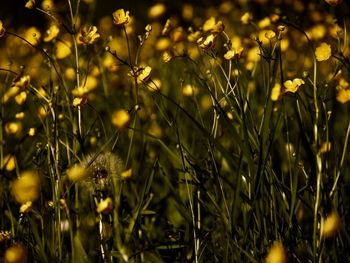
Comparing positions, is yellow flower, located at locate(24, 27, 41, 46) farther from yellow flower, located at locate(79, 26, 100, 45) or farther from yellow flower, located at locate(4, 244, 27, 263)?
yellow flower, located at locate(4, 244, 27, 263)

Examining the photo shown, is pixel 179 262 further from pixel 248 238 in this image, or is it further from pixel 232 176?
pixel 232 176

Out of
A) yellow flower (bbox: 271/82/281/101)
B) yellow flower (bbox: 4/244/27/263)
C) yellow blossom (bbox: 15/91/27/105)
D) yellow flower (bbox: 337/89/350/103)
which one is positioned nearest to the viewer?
yellow flower (bbox: 4/244/27/263)

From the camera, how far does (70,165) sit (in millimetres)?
1208

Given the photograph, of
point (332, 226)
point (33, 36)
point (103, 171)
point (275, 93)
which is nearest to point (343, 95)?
point (275, 93)

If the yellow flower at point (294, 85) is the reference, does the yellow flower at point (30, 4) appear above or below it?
above

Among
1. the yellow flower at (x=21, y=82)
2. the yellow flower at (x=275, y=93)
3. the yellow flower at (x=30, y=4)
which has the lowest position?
the yellow flower at (x=275, y=93)

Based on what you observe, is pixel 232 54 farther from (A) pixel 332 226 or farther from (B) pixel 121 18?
(A) pixel 332 226

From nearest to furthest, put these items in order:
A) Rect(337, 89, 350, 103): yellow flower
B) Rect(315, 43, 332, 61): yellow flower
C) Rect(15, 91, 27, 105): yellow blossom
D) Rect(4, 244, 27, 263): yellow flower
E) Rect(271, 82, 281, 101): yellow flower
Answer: Rect(4, 244, 27, 263): yellow flower
Rect(271, 82, 281, 101): yellow flower
Rect(315, 43, 332, 61): yellow flower
Rect(337, 89, 350, 103): yellow flower
Rect(15, 91, 27, 105): yellow blossom

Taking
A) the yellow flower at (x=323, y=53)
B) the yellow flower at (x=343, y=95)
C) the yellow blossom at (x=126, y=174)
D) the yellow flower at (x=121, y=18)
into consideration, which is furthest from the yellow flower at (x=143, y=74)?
the yellow flower at (x=343, y=95)

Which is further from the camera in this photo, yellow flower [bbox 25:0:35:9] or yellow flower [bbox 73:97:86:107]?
yellow flower [bbox 25:0:35:9]

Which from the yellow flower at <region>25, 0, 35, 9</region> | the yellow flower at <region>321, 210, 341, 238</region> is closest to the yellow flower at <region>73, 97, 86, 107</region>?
the yellow flower at <region>25, 0, 35, 9</region>

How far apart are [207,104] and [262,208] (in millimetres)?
938

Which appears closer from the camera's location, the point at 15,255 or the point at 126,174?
the point at 15,255

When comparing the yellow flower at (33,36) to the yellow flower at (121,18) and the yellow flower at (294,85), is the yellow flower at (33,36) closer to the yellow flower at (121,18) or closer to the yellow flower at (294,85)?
the yellow flower at (121,18)
